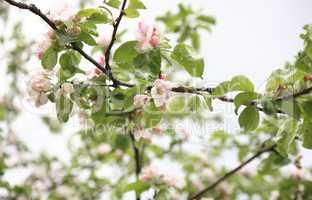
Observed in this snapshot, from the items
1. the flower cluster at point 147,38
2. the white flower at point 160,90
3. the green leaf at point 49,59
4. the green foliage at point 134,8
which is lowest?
the white flower at point 160,90

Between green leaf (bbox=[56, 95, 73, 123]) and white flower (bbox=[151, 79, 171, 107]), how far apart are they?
0.76ft

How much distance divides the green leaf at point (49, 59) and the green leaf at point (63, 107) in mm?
96

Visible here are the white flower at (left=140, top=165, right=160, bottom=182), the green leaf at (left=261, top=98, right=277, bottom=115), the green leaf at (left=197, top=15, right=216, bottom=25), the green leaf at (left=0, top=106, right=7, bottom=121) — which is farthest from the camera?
the green leaf at (left=0, top=106, right=7, bottom=121)

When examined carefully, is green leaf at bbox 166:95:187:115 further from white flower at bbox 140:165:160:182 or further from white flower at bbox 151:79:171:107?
white flower at bbox 140:165:160:182

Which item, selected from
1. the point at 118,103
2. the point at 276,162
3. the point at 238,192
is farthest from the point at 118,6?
the point at 238,192

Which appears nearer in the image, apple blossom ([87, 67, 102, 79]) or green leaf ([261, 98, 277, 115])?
green leaf ([261, 98, 277, 115])

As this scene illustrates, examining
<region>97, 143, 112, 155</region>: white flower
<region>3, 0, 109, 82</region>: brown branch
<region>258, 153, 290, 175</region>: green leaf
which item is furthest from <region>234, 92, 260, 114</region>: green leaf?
<region>97, 143, 112, 155</region>: white flower

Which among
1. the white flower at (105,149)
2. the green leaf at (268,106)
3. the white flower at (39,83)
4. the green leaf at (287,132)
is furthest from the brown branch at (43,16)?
the white flower at (105,149)

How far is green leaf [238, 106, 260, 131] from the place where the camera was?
100 cm

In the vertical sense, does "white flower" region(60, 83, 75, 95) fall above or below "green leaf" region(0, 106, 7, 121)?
above

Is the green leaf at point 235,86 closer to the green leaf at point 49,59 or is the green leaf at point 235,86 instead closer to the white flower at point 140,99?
the white flower at point 140,99

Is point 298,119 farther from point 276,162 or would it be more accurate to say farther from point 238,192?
point 238,192

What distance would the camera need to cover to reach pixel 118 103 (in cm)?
104

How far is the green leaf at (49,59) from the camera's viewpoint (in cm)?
103
